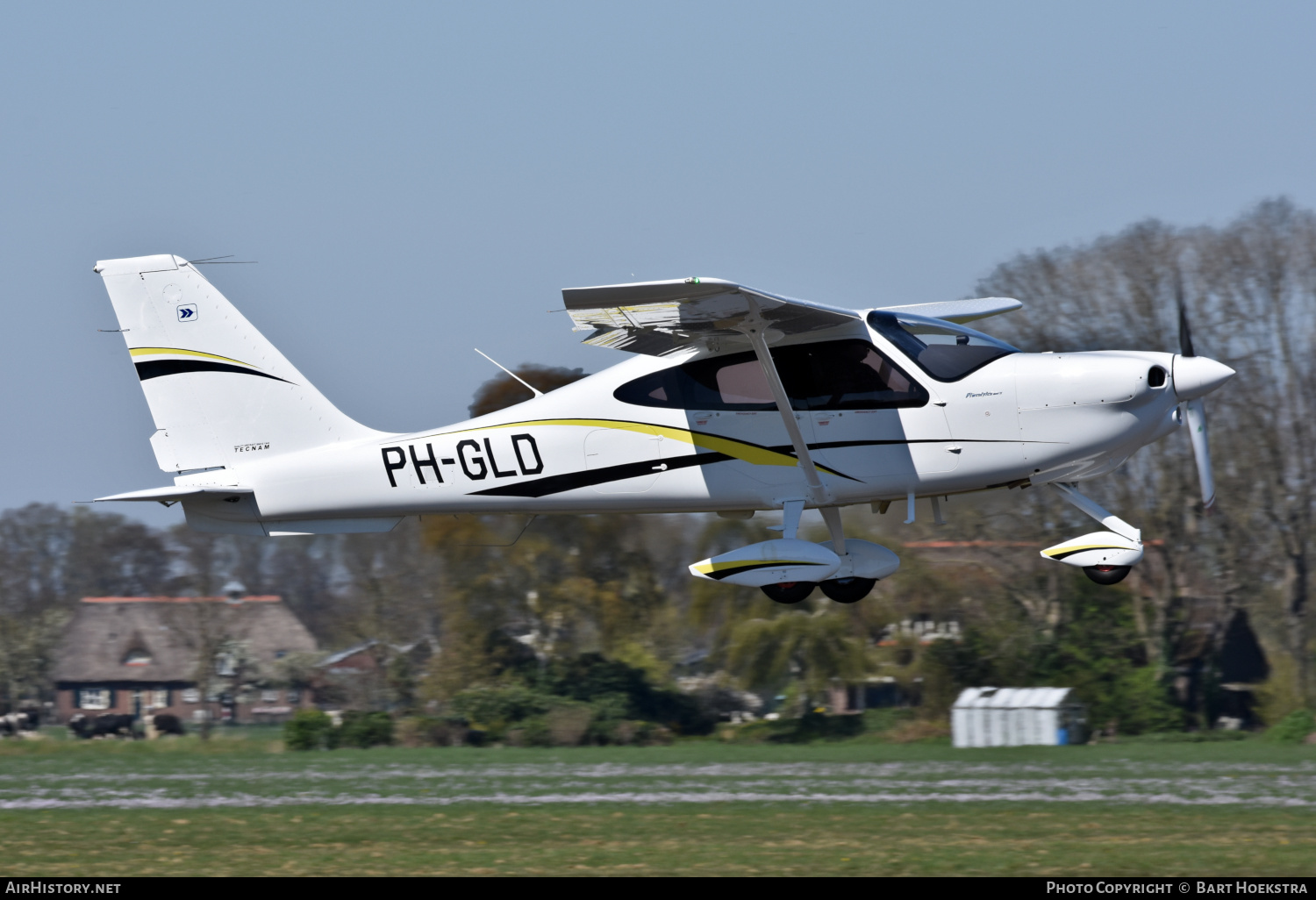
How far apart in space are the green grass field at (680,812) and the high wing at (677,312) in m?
5.74

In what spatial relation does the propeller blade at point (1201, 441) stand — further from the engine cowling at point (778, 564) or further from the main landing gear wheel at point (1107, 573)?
the engine cowling at point (778, 564)

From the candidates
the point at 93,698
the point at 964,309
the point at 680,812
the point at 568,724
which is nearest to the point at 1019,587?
the point at 568,724

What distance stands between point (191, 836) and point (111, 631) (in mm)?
25651

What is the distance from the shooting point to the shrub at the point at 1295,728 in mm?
33562

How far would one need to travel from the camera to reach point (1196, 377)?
11570 millimetres

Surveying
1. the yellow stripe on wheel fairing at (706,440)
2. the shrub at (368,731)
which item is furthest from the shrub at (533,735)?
the yellow stripe on wheel fairing at (706,440)

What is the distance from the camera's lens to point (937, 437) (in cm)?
1206

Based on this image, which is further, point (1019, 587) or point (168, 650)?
point (168, 650)

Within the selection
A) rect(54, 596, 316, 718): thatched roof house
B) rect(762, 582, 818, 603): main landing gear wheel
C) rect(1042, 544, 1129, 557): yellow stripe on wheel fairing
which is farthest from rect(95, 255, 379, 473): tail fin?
rect(54, 596, 316, 718): thatched roof house

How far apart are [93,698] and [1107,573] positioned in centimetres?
3766

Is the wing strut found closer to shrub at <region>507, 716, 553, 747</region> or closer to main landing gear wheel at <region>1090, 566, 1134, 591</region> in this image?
main landing gear wheel at <region>1090, 566, 1134, 591</region>

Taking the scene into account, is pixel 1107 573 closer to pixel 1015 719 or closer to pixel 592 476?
pixel 592 476

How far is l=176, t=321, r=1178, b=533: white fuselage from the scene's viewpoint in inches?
466
